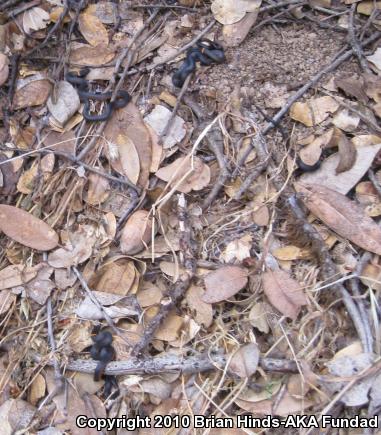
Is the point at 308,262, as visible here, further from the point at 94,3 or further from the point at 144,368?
the point at 94,3

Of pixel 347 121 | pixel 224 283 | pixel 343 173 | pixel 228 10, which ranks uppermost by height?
pixel 228 10

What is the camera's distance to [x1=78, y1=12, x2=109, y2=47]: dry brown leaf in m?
2.42

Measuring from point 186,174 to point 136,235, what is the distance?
32 cm

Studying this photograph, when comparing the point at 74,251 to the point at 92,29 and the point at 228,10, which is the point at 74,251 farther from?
the point at 228,10

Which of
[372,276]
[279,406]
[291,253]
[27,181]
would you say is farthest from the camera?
[27,181]

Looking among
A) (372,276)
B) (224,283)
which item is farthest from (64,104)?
(372,276)

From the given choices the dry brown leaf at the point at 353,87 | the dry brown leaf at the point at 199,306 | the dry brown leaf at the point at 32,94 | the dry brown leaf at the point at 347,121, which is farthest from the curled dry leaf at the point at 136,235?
the dry brown leaf at the point at 353,87

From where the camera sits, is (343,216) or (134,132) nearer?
(343,216)

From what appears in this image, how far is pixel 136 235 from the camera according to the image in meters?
2.07

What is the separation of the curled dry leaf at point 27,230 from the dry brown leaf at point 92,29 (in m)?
0.87

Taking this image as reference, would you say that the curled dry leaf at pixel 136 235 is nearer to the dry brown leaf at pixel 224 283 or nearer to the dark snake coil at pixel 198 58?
the dry brown leaf at pixel 224 283

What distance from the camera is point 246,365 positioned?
1831 mm

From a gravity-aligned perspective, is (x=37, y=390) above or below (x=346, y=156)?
below

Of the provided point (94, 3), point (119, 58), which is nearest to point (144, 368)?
point (119, 58)
